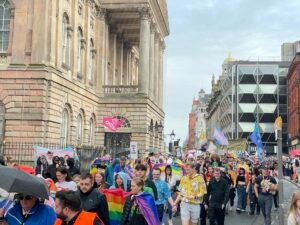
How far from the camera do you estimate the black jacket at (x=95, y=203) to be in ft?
21.6

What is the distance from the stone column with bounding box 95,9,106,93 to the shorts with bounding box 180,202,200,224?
3122cm

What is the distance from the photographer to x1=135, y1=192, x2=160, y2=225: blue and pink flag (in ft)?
23.8

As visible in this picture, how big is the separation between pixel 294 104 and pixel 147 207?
6974 cm

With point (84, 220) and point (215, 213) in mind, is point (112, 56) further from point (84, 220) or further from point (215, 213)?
point (84, 220)

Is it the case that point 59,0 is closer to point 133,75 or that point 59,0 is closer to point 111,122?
point 111,122

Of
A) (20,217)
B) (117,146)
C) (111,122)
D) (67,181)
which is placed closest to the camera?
(20,217)

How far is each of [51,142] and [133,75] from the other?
31180 millimetres

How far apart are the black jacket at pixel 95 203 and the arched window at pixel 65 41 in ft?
88.0

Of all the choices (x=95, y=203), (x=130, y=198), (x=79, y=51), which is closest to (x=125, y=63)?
(x=79, y=51)

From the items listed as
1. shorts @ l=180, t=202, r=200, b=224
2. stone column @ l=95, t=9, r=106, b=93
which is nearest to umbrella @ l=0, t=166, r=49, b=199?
shorts @ l=180, t=202, r=200, b=224

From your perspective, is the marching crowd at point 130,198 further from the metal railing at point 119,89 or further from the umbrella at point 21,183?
the metal railing at point 119,89

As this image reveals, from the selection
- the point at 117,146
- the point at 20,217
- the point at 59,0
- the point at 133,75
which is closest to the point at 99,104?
the point at 117,146

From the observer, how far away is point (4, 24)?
29.6 metres

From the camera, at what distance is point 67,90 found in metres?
32.5
